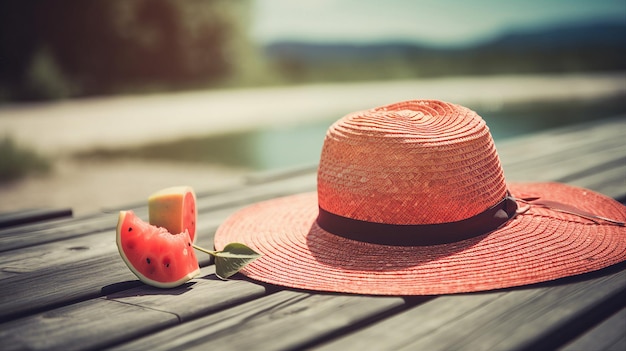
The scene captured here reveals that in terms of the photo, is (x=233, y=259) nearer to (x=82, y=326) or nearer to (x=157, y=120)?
(x=82, y=326)

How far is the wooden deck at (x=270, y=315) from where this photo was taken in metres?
1.38

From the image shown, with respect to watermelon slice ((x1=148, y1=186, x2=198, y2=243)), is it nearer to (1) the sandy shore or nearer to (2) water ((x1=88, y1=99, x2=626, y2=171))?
(1) the sandy shore

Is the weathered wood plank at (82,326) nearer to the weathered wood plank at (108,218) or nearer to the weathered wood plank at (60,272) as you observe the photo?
the weathered wood plank at (60,272)

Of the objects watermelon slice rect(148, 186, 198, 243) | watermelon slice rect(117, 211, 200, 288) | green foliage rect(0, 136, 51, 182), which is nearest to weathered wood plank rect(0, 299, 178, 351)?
watermelon slice rect(117, 211, 200, 288)

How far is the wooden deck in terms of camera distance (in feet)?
4.53

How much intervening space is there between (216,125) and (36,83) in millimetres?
8142

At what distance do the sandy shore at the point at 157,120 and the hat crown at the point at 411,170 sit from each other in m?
1.58

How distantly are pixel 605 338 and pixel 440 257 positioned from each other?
52cm

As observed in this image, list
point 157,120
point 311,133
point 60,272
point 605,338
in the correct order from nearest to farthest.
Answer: point 605,338 < point 60,272 < point 311,133 < point 157,120

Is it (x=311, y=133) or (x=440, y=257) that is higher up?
(x=440, y=257)

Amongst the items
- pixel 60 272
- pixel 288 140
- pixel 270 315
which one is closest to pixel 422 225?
pixel 270 315

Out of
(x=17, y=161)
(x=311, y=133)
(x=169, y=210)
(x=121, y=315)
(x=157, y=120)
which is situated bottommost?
(x=311, y=133)

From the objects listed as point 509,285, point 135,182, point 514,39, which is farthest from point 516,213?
point 514,39

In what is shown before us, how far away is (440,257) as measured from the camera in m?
1.80
